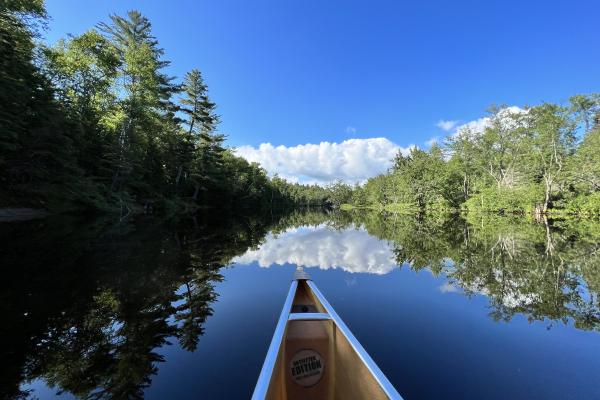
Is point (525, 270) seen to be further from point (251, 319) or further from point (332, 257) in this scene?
point (251, 319)

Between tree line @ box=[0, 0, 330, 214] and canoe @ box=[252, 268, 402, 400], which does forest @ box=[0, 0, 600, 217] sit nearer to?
tree line @ box=[0, 0, 330, 214]

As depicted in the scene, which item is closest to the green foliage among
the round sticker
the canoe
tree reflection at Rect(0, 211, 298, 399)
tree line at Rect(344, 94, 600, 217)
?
tree line at Rect(344, 94, 600, 217)

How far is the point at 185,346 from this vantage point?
453cm

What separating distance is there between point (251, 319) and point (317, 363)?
2817mm

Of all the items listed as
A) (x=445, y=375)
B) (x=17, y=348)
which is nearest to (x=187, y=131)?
(x=17, y=348)

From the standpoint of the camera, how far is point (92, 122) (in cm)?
2389

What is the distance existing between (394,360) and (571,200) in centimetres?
3649

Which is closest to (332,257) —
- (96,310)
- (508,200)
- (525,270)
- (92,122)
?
(525,270)

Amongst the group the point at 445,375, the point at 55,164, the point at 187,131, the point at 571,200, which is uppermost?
the point at 187,131

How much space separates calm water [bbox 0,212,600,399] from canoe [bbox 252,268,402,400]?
73 centimetres

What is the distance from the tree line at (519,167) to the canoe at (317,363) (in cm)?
3473

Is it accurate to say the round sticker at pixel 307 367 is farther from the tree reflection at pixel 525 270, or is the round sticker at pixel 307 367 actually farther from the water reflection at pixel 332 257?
the water reflection at pixel 332 257

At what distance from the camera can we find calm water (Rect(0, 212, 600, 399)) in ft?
12.0

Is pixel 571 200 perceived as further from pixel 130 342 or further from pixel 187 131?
pixel 187 131
